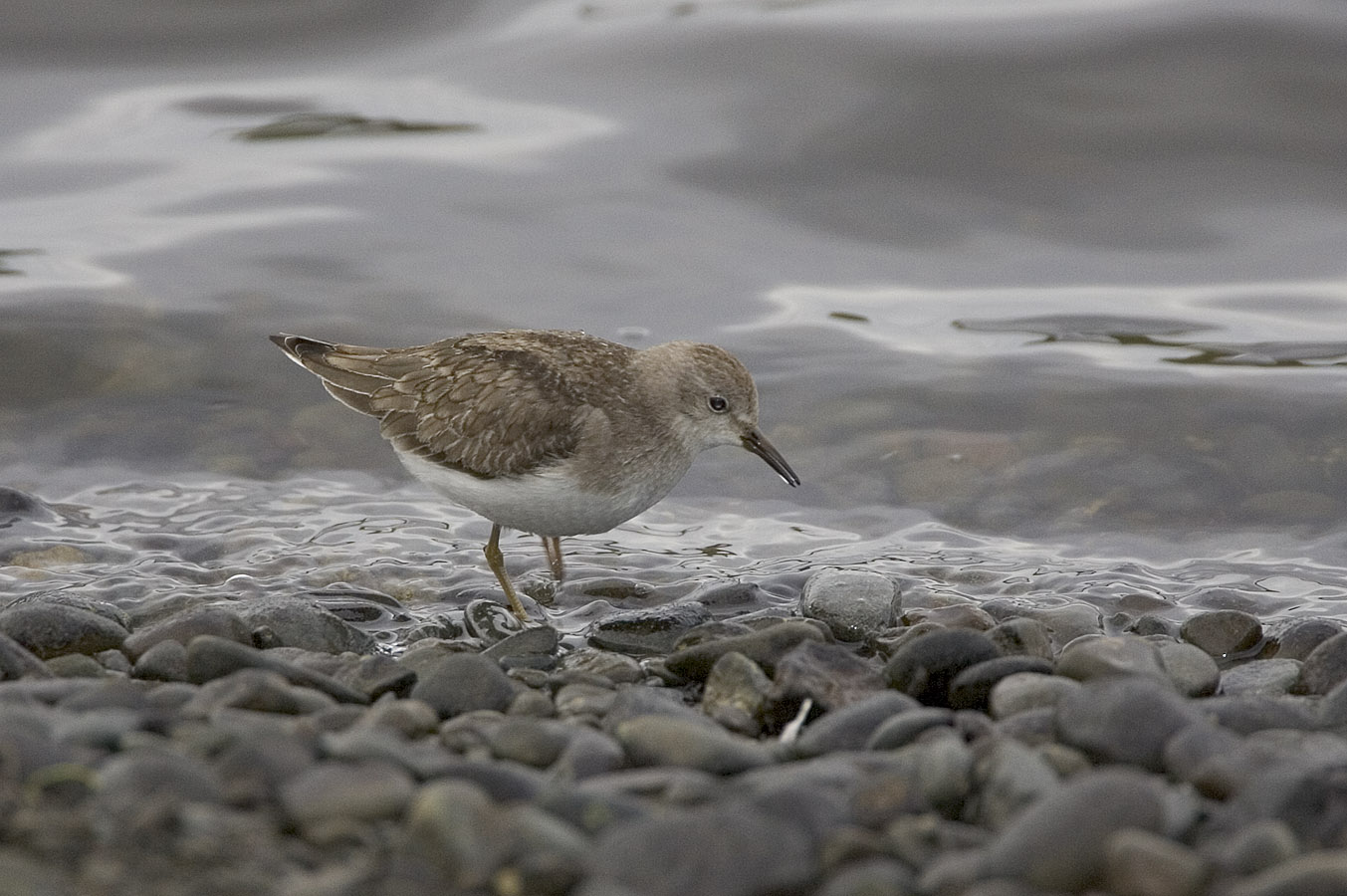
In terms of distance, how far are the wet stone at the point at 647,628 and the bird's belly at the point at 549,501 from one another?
0.48m

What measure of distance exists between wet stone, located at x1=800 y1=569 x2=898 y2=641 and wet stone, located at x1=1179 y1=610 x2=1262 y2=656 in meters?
1.35

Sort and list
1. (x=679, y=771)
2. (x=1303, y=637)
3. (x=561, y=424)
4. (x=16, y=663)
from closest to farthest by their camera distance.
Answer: (x=679, y=771) < (x=16, y=663) < (x=1303, y=637) < (x=561, y=424)

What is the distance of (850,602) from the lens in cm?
662

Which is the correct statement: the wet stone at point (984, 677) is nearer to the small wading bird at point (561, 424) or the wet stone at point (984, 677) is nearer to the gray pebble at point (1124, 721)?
the gray pebble at point (1124, 721)

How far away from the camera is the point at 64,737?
405 cm

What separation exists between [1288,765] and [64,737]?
134 inches

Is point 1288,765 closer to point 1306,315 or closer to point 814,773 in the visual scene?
point 814,773

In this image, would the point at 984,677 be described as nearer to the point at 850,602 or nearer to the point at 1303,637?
the point at 850,602

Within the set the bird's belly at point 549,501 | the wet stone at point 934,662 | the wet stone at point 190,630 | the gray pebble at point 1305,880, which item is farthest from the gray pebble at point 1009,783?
the wet stone at point 190,630

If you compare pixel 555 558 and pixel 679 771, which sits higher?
pixel 679 771

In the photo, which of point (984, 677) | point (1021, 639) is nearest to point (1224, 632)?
point (1021, 639)

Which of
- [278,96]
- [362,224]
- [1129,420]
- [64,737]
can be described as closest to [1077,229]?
[1129,420]

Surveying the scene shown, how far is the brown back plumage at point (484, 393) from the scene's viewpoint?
6852mm

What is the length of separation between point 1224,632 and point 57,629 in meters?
5.04
